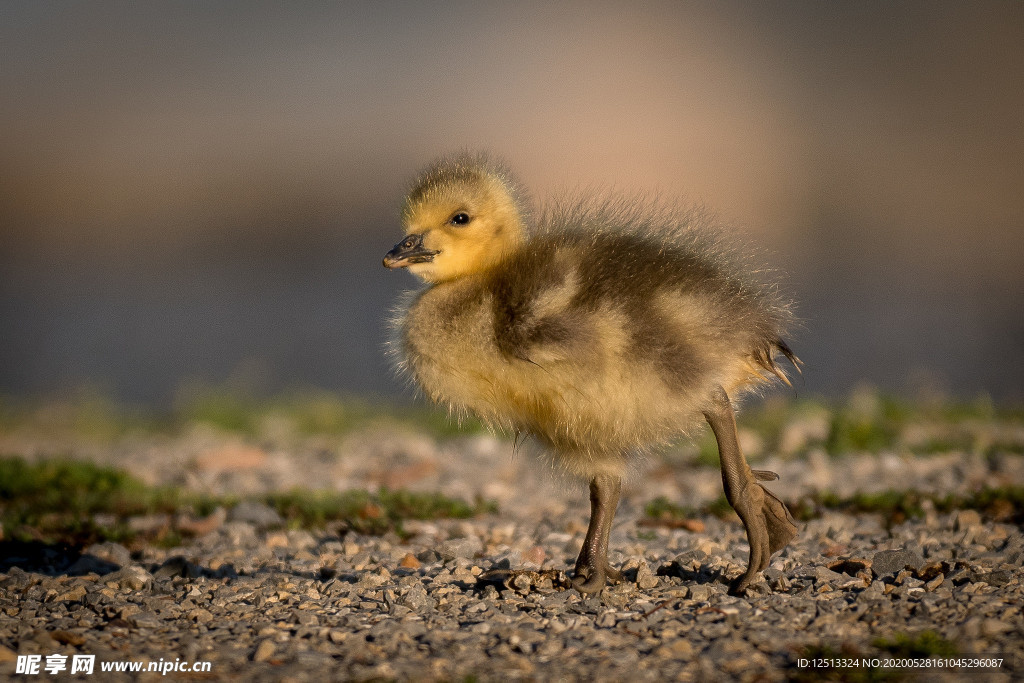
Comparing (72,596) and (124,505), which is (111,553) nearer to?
(72,596)

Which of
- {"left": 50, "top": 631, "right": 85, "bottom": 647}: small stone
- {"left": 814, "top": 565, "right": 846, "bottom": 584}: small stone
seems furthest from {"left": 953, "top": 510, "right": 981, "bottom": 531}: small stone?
{"left": 50, "top": 631, "right": 85, "bottom": 647}: small stone

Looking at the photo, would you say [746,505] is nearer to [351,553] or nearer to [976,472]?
[351,553]

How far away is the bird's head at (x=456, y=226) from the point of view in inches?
189

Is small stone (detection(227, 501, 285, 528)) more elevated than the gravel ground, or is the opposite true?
small stone (detection(227, 501, 285, 528))

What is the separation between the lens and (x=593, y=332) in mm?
4133

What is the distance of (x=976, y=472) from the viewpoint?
6504mm

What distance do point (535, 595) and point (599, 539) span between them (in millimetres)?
339

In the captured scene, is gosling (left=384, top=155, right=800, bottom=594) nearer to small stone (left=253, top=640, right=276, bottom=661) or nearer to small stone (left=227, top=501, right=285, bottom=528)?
small stone (left=253, top=640, right=276, bottom=661)

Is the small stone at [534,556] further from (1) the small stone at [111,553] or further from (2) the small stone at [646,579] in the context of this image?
(1) the small stone at [111,553]

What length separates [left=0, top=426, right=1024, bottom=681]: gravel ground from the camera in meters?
3.72

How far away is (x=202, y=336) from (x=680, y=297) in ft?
33.1

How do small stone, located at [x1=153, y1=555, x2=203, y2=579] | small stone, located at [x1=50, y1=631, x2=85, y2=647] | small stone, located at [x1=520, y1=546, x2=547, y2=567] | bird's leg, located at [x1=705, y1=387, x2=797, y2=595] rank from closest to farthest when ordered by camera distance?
1. small stone, located at [x1=50, y1=631, x2=85, y2=647]
2. bird's leg, located at [x1=705, y1=387, x2=797, y2=595]
3. small stone, located at [x1=153, y1=555, x2=203, y2=579]
4. small stone, located at [x1=520, y1=546, x2=547, y2=567]

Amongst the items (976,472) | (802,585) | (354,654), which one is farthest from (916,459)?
(354,654)

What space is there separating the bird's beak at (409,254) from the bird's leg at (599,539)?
3.68 feet
